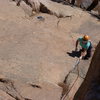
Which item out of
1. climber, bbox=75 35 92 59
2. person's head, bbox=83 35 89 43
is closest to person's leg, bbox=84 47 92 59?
climber, bbox=75 35 92 59

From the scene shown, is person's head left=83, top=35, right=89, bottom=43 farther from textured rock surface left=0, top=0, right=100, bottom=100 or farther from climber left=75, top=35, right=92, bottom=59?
textured rock surface left=0, top=0, right=100, bottom=100

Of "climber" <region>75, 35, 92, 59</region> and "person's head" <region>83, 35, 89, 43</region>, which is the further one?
"climber" <region>75, 35, 92, 59</region>

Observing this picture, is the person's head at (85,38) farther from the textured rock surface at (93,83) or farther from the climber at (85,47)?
the textured rock surface at (93,83)

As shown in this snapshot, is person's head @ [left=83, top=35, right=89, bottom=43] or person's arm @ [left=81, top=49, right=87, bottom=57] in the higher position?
person's head @ [left=83, top=35, right=89, bottom=43]

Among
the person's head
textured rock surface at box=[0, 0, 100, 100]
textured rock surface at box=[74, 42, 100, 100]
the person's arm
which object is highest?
textured rock surface at box=[74, 42, 100, 100]

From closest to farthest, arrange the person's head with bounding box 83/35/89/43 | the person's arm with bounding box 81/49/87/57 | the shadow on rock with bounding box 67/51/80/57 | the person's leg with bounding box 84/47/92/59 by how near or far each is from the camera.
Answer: the person's head with bounding box 83/35/89/43, the person's leg with bounding box 84/47/92/59, the person's arm with bounding box 81/49/87/57, the shadow on rock with bounding box 67/51/80/57

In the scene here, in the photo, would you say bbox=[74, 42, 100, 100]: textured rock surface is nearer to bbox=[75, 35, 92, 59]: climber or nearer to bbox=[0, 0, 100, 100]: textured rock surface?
bbox=[0, 0, 100, 100]: textured rock surface

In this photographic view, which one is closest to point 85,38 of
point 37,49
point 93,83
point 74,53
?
point 74,53

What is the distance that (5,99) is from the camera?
1022 cm

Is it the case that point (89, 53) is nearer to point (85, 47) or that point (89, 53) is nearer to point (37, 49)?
point (85, 47)

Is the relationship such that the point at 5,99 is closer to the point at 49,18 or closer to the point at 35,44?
the point at 35,44

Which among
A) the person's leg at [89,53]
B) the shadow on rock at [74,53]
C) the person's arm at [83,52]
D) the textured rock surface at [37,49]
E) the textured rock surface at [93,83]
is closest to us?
the textured rock surface at [93,83]

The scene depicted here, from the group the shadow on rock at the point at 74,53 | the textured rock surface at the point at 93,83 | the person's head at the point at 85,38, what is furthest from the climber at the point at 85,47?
the textured rock surface at the point at 93,83

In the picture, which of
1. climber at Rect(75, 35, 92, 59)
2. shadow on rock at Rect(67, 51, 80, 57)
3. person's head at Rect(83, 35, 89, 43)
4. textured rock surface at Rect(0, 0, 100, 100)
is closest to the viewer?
textured rock surface at Rect(0, 0, 100, 100)
